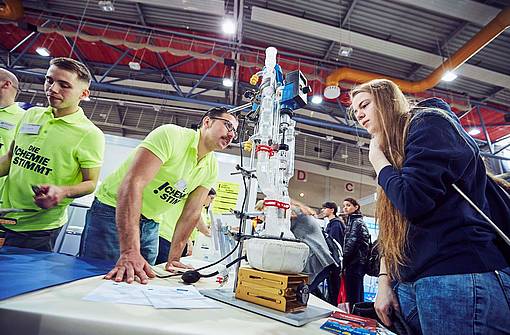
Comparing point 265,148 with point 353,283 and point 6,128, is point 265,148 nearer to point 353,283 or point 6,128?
point 6,128

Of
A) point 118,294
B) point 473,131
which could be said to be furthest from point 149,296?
point 473,131

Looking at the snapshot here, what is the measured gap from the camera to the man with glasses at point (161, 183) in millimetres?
1078

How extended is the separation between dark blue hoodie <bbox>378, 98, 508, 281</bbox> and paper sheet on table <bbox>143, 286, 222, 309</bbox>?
522 millimetres

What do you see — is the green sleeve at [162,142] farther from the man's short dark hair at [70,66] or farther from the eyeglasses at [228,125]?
the man's short dark hair at [70,66]

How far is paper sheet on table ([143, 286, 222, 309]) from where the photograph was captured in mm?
615

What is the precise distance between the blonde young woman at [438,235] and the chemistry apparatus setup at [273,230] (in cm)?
24

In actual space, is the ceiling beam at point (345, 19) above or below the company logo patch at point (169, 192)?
above

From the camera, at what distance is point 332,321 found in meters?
0.66

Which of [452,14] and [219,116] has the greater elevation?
[452,14]

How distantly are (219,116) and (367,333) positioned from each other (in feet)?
3.54

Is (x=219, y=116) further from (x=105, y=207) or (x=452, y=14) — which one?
(x=452, y=14)

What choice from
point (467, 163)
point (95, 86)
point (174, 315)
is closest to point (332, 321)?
point (174, 315)

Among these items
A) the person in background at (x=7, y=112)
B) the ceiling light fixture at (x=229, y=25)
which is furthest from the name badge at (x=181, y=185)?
the ceiling light fixture at (x=229, y=25)

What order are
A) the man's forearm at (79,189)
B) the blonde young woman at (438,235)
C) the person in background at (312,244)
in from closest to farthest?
the blonde young woman at (438,235) < the man's forearm at (79,189) < the person in background at (312,244)
